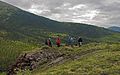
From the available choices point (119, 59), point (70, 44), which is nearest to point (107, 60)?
point (119, 59)

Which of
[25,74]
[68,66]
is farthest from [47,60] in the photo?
[68,66]

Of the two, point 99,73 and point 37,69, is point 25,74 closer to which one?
point 37,69

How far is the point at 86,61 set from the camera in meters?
43.7

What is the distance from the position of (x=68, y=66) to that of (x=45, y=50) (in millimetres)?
13453

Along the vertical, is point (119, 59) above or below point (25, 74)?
above

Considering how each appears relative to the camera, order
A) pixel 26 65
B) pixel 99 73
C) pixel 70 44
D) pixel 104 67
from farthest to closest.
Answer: pixel 70 44
pixel 26 65
pixel 104 67
pixel 99 73

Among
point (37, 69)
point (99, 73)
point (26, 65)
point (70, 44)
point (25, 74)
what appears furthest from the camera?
point (70, 44)

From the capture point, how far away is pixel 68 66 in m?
42.2

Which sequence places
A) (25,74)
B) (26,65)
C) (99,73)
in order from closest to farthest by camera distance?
1. (99,73)
2. (25,74)
3. (26,65)

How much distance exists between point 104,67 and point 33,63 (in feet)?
55.9

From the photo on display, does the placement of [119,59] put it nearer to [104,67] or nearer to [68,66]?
[104,67]

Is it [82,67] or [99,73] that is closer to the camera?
[99,73]

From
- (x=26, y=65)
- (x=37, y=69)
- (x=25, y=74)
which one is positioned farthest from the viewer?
(x=26, y=65)

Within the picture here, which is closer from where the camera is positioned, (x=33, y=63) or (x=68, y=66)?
(x=68, y=66)
